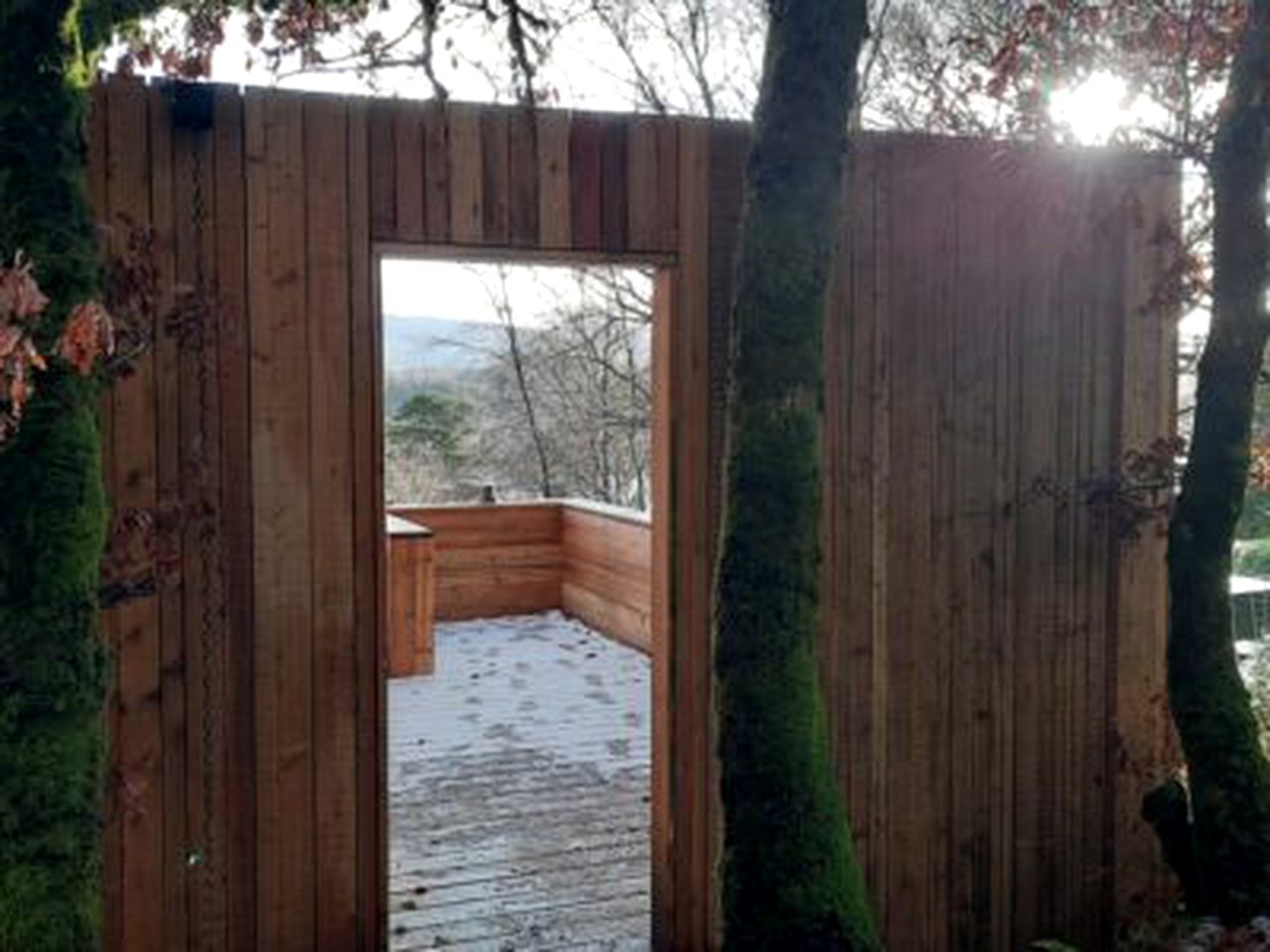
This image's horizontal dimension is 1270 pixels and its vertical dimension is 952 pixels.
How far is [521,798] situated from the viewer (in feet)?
16.9

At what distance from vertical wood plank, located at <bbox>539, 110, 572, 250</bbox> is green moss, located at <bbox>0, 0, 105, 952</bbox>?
142 cm

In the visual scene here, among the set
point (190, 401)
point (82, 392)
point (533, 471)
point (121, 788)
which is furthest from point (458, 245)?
point (533, 471)

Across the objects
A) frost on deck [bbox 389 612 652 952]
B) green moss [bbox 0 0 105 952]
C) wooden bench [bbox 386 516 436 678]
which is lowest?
frost on deck [bbox 389 612 652 952]

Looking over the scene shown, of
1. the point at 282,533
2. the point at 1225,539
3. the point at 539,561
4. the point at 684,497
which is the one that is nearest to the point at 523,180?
the point at 684,497

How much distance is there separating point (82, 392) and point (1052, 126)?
373 centimetres

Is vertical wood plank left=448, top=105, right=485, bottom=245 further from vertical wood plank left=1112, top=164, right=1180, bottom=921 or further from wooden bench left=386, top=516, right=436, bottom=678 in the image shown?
wooden bench left=386, top=516, right=436, bottom=678

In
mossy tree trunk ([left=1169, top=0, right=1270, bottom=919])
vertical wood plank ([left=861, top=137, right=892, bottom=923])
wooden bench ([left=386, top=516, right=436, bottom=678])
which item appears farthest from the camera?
wooden bench ([left=386, top=516, right=436, bottom=678])

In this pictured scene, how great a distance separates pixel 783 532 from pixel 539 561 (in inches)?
261

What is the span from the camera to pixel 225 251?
321cm

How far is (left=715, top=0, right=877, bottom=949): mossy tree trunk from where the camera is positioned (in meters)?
2.53

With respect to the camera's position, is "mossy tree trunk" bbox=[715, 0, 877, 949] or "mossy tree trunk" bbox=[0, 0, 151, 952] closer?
"mossy tree trunk" bbox=[0, 0, 151, 952]

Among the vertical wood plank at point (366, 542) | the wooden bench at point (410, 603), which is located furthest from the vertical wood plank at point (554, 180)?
the wooden bench at point (410, 603)

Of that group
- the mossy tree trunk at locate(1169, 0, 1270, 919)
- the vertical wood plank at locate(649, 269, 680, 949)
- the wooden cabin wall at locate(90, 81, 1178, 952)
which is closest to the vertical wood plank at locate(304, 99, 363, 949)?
the wooden cabin wall at locate(90, 81, 1178, 952)

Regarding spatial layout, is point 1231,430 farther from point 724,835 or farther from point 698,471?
point 724,835
